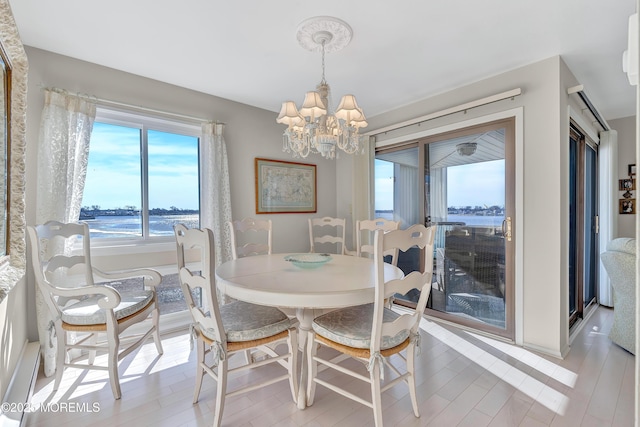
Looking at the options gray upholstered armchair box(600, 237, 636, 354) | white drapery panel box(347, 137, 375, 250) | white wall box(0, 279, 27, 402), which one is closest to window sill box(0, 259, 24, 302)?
white wall box(0, 279, 27, 402)

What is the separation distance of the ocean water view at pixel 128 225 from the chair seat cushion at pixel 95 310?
0.67 meters

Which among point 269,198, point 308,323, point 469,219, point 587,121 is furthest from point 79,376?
point 587,121

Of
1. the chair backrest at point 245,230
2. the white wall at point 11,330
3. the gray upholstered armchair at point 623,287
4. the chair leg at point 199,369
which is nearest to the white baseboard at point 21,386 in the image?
the white wall at point 11,330

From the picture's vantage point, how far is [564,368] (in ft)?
7.00

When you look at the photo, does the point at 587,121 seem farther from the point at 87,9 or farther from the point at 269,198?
the point at 87,9

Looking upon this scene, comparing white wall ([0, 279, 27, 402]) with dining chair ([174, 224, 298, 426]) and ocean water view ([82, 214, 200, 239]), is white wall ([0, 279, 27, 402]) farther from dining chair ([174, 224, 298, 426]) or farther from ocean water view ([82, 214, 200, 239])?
dining chair ([174, 224, 298, 426])

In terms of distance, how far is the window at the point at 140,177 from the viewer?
100 inches

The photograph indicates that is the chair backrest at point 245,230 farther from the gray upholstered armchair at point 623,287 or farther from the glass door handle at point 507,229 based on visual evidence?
the gray upholstered armchair at point 623,287

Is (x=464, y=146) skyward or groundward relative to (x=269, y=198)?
skyward

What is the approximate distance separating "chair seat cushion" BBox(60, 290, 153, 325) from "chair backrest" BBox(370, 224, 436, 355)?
164 cm

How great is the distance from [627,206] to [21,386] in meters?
6.12

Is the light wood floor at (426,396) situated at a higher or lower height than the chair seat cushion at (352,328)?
lower

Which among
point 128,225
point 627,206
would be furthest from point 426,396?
point 627,206

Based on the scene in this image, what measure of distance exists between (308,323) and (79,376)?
169 cm
